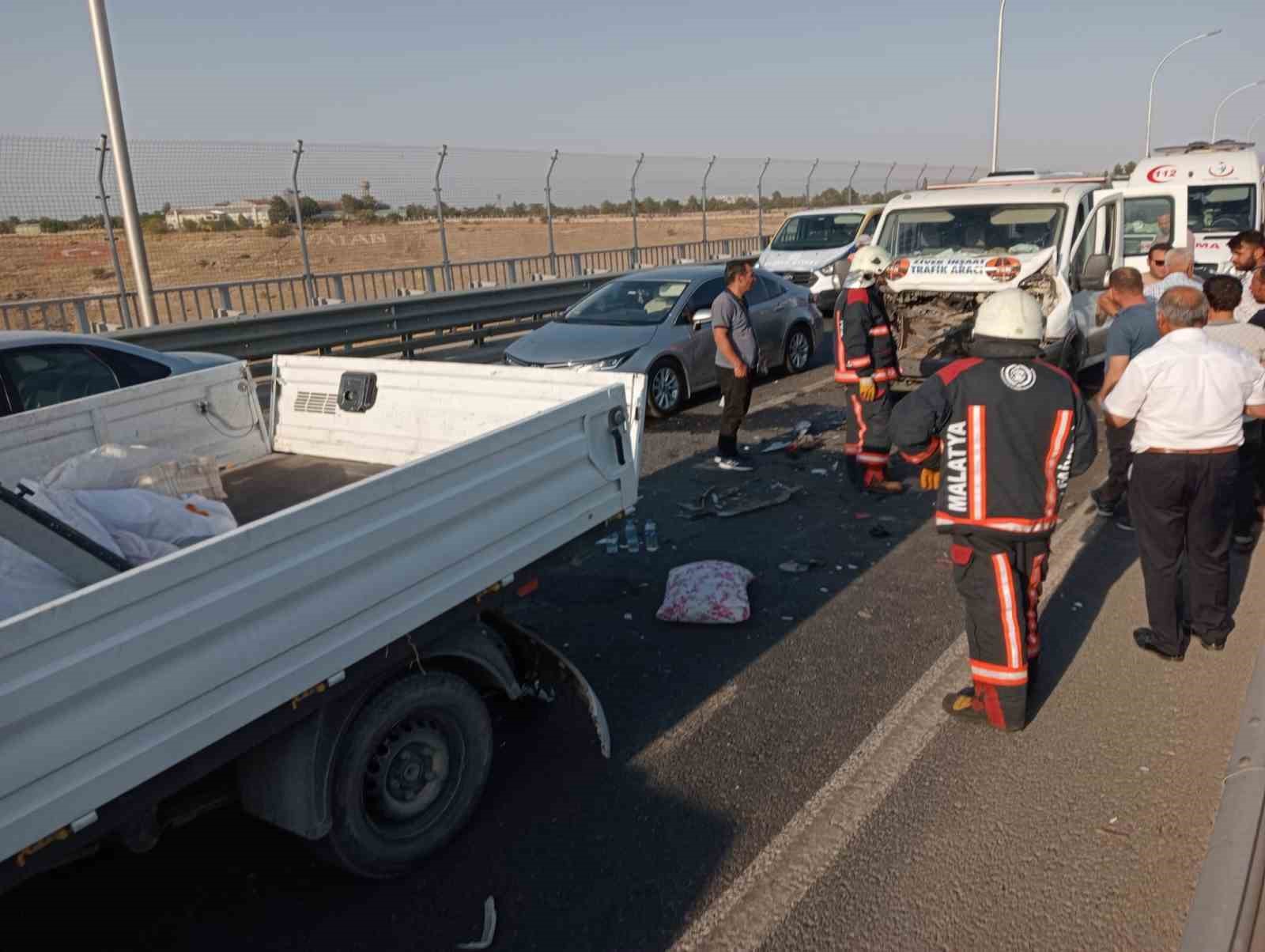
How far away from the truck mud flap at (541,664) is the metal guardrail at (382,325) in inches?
296

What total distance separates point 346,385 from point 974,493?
3.20 meters

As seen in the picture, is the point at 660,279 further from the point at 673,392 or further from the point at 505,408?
the point at 505,408

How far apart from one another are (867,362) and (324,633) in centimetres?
530

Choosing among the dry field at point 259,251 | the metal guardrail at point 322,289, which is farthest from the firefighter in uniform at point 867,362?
the dry field at point 259,251

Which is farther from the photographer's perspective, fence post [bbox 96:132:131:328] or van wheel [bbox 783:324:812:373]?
van wheel [bbox 783:324:812:373]

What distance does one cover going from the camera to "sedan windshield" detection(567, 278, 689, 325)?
415 inches

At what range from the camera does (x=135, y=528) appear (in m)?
3.72

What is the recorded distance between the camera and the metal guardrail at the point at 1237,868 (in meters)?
2.87


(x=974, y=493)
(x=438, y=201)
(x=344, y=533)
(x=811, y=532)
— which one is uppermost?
(x=438, y=201)

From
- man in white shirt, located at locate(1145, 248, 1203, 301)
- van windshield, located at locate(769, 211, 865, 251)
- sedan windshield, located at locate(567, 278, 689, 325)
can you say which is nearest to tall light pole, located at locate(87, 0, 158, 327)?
sedan windshield, located at locate(567, 278, 689, 325)

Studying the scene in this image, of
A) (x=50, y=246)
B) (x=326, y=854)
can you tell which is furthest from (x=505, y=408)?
(x=50, y=246)

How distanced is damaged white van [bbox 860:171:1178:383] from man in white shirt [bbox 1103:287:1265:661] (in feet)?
14.9

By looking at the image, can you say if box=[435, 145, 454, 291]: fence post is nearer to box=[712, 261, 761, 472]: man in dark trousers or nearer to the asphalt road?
box=[712, 261, 761, 472]: man in dark trousers

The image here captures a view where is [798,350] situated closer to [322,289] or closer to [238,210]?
[238,210]
